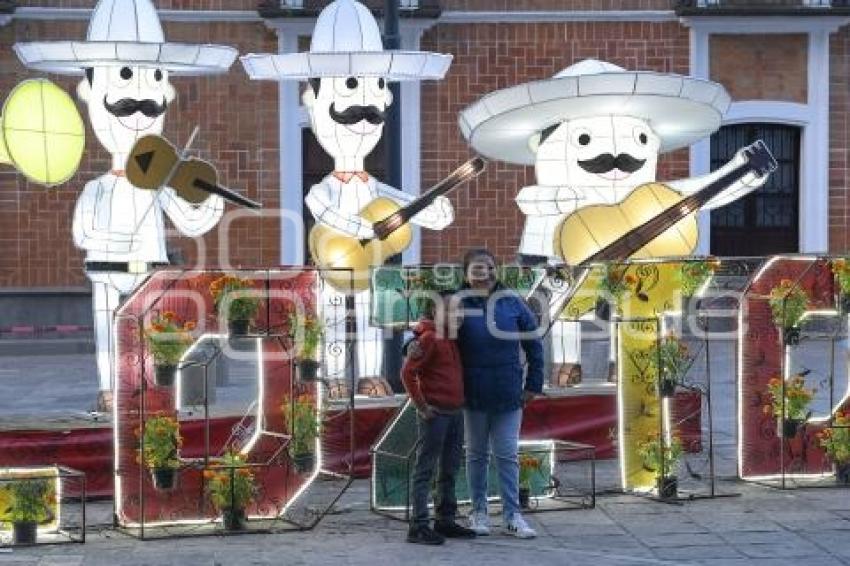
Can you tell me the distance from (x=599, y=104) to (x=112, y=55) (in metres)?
3.62

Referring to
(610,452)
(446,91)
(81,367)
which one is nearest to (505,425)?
(610,452)

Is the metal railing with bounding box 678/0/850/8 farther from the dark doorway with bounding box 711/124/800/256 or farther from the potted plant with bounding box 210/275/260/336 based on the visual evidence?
the potted plant with bounding box 210/275/260/336

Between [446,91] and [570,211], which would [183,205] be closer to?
[570,211]

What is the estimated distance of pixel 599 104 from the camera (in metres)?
12.5

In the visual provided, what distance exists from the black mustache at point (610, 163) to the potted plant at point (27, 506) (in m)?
5.21

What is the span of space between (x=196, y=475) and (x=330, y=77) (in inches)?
173

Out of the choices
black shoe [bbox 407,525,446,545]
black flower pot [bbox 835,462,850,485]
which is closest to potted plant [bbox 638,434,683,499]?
black flower pot [bbox 835,462,850,485]

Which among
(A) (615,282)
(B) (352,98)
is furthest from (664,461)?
(B) (352,98)

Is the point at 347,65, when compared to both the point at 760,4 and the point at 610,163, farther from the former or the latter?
the point at 760,4

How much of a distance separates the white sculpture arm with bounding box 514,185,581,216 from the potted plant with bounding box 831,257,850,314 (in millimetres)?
2498

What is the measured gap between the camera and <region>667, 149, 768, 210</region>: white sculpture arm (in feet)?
40.3

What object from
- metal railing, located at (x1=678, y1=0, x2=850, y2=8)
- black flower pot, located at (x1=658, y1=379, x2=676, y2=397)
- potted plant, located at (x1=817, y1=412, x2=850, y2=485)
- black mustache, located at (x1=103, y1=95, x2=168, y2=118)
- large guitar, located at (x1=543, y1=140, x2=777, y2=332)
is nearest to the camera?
black flower pot, located at (x1=658, y1=379, x2=676, y2=397)

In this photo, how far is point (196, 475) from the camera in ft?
32.3

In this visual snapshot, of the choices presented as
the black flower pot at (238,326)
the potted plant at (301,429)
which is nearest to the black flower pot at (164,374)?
the black flower pot at (238,326)
